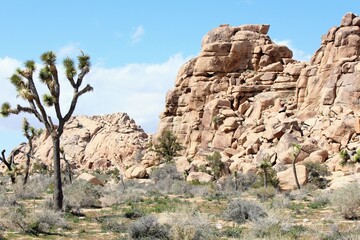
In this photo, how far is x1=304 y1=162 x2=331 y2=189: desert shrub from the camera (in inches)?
1119

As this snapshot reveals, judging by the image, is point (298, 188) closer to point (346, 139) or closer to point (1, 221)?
point (346, 139)

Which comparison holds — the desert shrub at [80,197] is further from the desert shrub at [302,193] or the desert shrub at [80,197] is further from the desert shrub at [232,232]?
the desert shrub at [302,193]

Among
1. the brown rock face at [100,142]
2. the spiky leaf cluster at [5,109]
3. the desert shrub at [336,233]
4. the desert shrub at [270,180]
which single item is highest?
the brown rock face at [100,142]

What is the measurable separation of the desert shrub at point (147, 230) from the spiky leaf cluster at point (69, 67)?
7.42 metres

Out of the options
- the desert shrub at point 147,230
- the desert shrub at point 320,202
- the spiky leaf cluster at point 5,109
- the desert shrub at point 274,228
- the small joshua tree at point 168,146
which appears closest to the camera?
the desert shrub at point 274,228

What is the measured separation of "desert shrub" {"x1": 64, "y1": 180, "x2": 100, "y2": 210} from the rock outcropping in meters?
17.2

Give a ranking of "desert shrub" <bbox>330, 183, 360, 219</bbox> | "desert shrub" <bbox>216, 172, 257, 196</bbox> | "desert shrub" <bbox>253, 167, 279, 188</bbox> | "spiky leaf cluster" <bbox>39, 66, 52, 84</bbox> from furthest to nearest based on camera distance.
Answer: "desert shrub" <bbox>216, 172, 257, 196</bbox> → "desert shrub" <bbox>253, 167, 279, 188</bbox> → "spiky leaf cluster" <bbox>39, 66, 52, 84</bbox> → "desert shrub" <bbox>330, 183, 360, 219</bbox>

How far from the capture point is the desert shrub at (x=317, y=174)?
28.4 metres

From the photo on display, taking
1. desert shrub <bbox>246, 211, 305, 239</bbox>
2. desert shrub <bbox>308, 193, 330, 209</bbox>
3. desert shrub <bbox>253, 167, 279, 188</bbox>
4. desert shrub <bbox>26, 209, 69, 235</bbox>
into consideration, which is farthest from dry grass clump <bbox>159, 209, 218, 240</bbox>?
desert shrub <bbox>253, 167, 279, 188</bbox>

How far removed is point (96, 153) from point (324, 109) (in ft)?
131

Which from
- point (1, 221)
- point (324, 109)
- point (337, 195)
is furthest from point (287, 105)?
point (1, 221)

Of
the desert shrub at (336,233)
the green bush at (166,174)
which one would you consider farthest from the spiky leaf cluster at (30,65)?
the green bush at (166,174)

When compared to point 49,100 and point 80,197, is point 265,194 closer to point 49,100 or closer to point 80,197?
point 80,197

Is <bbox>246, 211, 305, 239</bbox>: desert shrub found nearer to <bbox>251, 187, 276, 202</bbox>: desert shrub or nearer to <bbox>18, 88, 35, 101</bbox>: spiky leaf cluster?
<bbox>18, 88, 35, 101</bbox>: spiky leaf cluster
